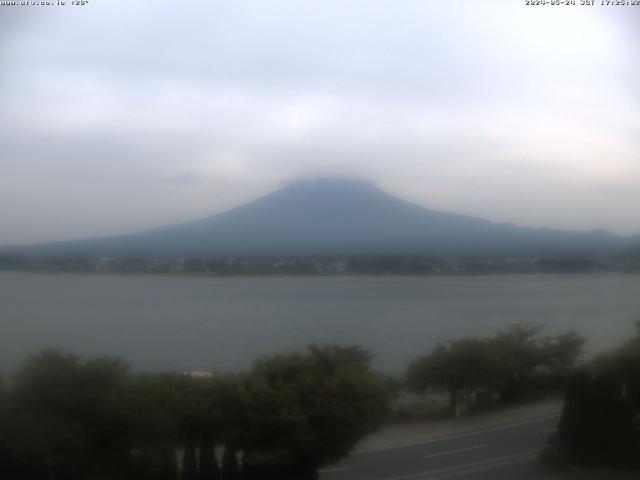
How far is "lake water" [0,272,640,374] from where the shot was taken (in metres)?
5.86

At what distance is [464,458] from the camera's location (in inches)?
226

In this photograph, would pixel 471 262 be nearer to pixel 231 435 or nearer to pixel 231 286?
pixel 231 286

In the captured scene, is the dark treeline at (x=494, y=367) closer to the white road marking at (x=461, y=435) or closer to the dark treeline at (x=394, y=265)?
the white road marking at (x=461, y=435)

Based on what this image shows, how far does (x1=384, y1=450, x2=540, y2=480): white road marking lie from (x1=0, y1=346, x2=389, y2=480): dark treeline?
0.65 metres

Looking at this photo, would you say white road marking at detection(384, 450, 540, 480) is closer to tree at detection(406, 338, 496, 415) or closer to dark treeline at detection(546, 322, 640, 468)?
dark treeline at detection(546, 322, 640, 468)

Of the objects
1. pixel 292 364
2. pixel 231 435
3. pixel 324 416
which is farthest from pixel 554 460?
pixel 231 435

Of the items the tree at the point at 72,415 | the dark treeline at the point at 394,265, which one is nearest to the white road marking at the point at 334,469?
the tree at the point at 72,415

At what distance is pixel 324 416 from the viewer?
19.1 ft

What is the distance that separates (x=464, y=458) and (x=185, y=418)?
2497 mm

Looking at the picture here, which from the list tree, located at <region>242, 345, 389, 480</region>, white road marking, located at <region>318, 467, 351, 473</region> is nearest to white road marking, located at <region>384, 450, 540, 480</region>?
white road marking, located at <region>318, 467, 351, 473</region>

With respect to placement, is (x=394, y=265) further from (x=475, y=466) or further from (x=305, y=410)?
(x=475, y=466)

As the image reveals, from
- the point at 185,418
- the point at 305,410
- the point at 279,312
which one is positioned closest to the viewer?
the point at 185,418

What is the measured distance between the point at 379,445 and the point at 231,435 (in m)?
1.36

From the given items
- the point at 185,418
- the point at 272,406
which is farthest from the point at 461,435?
the point at 185,418
